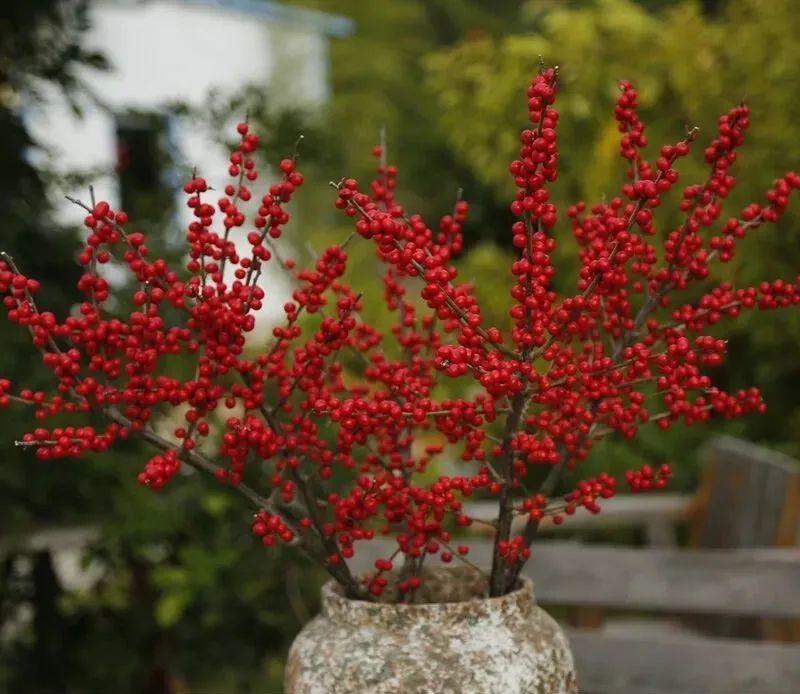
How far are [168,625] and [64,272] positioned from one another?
0.87 m

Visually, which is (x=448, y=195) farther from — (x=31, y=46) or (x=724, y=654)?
(x=724, y=654)

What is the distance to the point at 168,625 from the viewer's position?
9.52 feet

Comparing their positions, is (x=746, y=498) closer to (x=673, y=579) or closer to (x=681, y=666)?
(x=673, y=579)

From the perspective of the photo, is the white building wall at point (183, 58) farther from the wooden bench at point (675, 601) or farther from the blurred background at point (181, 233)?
the wooden bench at point (675, 601)

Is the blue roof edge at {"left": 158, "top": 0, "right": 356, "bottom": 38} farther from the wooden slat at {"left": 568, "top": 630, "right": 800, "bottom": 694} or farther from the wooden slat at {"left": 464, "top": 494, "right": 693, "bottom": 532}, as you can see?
the wooden slat at {"left": 568, "top": 630, "right": 800, "bottom": 694}

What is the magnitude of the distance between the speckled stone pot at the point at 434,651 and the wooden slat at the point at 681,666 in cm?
88

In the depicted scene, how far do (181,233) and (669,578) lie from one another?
1.41m

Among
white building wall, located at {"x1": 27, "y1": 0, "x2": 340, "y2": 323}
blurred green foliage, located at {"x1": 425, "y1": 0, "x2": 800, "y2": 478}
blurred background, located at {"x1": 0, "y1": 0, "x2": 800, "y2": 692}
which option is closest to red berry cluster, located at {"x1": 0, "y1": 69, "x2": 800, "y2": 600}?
blurred background, located at {"x1": 0, "y1": 0, "x2": 800, "y2": 692}

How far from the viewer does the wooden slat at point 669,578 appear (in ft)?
7.16

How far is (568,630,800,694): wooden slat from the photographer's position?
2.12 metres

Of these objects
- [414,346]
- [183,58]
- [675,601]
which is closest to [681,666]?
[675,601]

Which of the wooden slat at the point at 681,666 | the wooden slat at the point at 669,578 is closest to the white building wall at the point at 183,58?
the wooden slat at the point at 669,578

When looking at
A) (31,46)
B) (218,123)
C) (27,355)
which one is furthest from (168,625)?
(31,46)

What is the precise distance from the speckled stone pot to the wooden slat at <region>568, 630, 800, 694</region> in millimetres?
877
